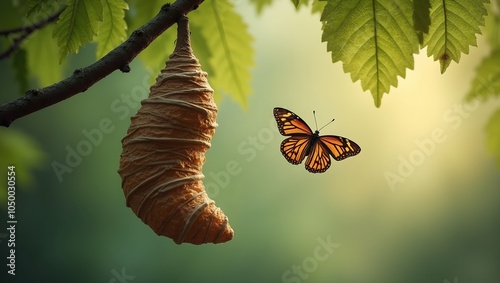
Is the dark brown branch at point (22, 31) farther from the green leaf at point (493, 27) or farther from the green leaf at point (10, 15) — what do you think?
the green leaf at point (493, 27)

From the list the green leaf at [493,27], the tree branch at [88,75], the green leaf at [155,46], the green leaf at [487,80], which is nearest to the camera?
the tree branch at [88,75]

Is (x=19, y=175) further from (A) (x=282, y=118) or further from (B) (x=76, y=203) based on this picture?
(B) (x=76, y=203)

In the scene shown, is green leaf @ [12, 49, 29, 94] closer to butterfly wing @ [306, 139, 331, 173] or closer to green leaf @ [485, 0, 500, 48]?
butterfly wing @ [306, 139, 331, 173]

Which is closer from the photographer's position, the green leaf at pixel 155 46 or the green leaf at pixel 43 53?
the green leaf at pixel 155 46

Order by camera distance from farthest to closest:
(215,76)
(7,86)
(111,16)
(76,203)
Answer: (76,203)
(7,86)
(215,76)
(111,16)

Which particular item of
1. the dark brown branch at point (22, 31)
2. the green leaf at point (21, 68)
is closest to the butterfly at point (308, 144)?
the dark brown branch at point (22, 31)

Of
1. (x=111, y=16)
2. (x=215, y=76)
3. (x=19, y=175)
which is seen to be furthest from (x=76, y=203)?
(x=111, y=16)

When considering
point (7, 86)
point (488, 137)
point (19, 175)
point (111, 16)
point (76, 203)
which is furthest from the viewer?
point (76, 203)
